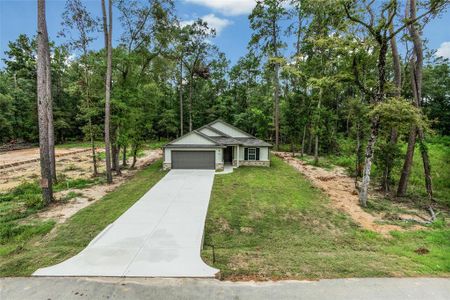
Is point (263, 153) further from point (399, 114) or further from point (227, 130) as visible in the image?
point (399, 114)

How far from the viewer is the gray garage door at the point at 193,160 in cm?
1845

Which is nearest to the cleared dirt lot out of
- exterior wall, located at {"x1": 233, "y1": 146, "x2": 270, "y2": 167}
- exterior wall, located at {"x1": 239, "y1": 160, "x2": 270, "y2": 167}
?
exterior wall, located at {"x1": 233, "y1": 146, "x2": 270, "y2": 167}

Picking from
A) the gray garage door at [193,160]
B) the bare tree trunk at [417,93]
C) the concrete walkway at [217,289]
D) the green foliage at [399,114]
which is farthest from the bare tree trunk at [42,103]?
the bare tree trunk at [417,93]

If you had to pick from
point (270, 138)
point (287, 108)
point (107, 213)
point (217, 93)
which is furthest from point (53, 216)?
point (217, 93)

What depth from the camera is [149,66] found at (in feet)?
66.0

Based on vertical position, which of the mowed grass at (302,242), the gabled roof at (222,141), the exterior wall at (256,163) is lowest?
the mowed grass at (302,242)

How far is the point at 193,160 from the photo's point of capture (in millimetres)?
18484

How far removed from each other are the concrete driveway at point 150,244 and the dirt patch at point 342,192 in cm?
609

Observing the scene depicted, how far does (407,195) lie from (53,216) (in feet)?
54.3

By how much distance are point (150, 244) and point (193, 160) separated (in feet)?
38.3

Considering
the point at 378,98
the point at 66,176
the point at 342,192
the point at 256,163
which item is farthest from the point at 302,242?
the point at 66,176

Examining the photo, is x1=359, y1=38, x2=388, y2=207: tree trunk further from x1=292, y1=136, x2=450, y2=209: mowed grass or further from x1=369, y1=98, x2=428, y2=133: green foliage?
x1=292, y1=136, x2=450, y2=209: mowed grass

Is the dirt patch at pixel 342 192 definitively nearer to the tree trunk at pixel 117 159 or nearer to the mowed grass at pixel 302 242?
the mowed grass at pixel 302 242

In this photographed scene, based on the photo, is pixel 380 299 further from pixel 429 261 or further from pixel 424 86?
pixel 424 86
